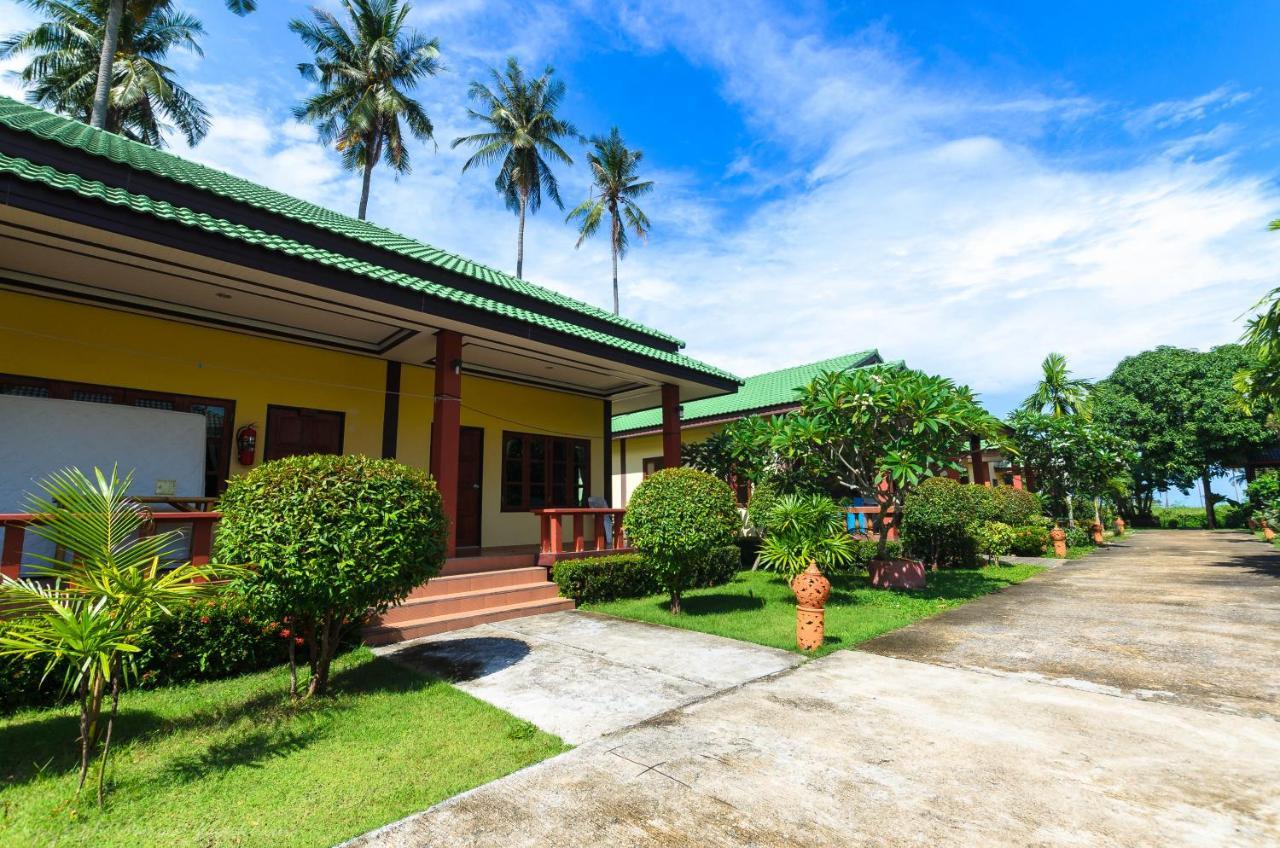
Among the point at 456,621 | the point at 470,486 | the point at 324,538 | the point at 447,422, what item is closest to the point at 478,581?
the point at 456,621

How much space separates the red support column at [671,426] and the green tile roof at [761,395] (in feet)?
16.5

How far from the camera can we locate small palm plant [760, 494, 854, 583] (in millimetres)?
8375

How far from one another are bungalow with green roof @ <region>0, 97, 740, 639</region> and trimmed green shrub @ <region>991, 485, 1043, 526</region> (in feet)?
36.7

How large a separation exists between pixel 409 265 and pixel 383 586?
6.36m

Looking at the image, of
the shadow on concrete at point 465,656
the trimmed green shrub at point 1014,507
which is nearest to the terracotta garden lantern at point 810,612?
the shadow on concrete at point 465,656

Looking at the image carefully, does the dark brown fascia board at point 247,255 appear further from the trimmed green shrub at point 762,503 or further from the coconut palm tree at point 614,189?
the coconut palm tree at point 614,189

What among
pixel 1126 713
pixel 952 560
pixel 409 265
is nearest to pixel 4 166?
pixel 409 265

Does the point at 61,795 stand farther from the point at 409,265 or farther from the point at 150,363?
the point at 409,265

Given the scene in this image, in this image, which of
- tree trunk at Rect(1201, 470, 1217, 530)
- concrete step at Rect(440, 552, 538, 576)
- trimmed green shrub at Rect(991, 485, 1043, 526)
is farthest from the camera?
tree trunk at Rect(1201, 470, 1217, 530)

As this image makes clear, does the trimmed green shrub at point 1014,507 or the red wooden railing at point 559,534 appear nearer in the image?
the red wooden railing at point 559,534

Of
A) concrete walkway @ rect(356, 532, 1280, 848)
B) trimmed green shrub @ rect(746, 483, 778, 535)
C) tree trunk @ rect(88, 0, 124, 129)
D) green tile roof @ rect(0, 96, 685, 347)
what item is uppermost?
tree trunk @ rect(88, 0, 124, 129)

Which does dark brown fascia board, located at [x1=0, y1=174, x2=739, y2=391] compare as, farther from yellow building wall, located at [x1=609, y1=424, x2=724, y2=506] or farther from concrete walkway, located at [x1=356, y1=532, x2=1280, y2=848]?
yellow building wall, located at [x1=609, y1=424, x2=724, y2=506]

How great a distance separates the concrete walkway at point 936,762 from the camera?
2.65m

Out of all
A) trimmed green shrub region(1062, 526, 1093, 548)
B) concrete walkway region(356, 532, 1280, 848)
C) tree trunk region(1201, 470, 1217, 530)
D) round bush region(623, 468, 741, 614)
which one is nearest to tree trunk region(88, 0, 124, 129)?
round bush region(623, 468, 741, 614)
